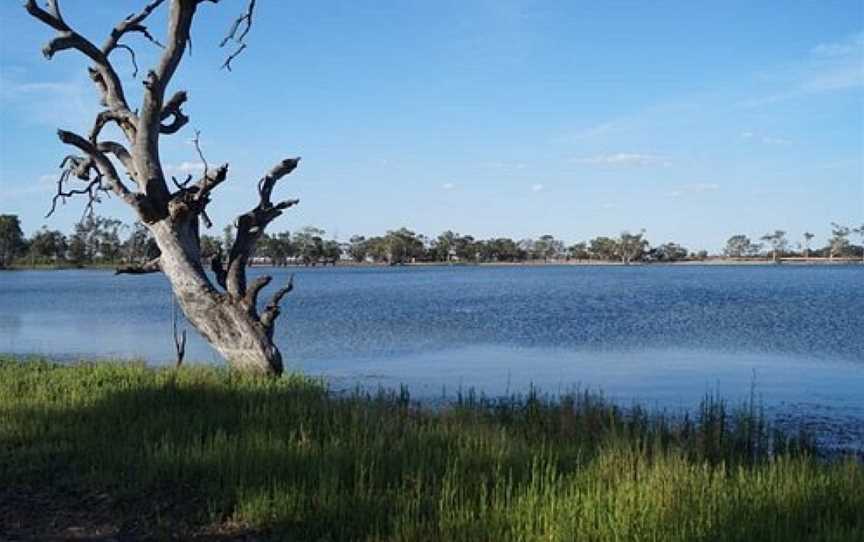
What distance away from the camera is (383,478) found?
24.2 feet

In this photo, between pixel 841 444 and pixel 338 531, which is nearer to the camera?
pixel 338 531

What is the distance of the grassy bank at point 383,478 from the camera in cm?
610

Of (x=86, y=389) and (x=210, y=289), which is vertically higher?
(x=210, y=289)

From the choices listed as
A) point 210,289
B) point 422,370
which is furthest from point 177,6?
point 422,370

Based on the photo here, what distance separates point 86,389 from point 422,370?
9.94 meters

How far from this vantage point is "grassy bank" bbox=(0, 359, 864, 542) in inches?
240

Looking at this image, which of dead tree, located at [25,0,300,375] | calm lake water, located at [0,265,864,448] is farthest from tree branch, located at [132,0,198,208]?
calm lake water, located at [0,265,864,448]

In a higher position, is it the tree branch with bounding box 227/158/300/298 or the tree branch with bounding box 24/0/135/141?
the tree branch with bounding box 24/0/135/141

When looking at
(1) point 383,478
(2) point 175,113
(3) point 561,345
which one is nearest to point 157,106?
(2) point 175,113

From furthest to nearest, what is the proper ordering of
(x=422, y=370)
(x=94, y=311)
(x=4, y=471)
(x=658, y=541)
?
(x=94, y=311) → (x=422, y=370) → (x=4, y=471) → (x=658, y=541)

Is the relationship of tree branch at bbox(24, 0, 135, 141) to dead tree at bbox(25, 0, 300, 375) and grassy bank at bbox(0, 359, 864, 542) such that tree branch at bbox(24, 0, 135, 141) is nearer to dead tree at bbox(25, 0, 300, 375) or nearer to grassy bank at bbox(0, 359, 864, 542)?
dead tree at bbox(25, 0, 300, 375)

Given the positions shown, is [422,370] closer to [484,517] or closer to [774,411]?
[774,411]

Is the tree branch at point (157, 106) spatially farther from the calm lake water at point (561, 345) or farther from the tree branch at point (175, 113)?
the calm lake water at point (561, 345)

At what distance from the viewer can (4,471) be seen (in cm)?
805
